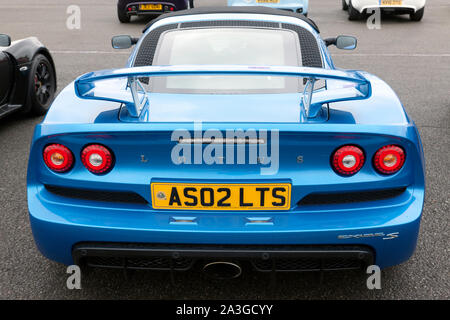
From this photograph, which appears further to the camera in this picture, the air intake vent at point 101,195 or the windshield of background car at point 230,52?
the windshield of background car at point 230,52

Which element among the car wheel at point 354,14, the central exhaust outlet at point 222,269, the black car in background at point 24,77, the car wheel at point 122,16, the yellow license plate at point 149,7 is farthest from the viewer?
the car wheel at point 354,14

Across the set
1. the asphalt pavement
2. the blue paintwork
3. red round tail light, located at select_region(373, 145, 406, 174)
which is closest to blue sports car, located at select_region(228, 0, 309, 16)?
the blue paintwork

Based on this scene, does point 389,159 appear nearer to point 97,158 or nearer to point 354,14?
point 97,158

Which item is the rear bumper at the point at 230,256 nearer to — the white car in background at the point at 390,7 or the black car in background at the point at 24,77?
the black car in background at the point at 24,77

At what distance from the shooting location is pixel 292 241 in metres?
1.97

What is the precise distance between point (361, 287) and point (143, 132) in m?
1.35

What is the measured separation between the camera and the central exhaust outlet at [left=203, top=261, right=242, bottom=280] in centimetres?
206

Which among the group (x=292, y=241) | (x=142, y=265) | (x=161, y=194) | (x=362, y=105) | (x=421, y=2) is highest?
(x=362, y=105)

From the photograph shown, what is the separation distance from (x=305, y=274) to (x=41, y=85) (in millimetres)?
4217

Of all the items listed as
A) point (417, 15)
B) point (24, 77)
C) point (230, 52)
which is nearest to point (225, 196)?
point (230, 52)

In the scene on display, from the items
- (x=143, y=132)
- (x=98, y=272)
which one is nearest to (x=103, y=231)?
(x=143, y=132)

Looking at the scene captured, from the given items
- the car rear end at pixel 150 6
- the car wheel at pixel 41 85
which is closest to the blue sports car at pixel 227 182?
the car wheel at pixel 41 85

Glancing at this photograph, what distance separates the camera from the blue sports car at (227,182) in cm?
196

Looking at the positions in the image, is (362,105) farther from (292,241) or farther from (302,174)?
(292,241)
